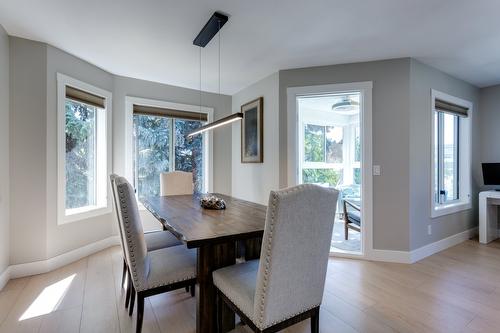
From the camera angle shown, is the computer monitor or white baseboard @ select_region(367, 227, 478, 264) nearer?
white baseboard @ select_region(367, 227, 478, 264)

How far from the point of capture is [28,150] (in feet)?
8.54

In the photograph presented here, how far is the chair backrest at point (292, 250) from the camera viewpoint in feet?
3.92

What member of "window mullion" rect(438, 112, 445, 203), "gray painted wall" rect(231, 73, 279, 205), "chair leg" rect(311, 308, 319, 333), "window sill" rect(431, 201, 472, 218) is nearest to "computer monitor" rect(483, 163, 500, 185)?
"window sill" rect(431, 201, 472, 218)

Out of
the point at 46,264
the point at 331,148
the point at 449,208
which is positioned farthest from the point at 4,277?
the point at 331,148

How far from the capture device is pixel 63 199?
2875 mm

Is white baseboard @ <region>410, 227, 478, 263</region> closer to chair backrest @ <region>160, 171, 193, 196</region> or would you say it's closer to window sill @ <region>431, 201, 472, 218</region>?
window sill @ <region>431, 201, 472, 218</region>

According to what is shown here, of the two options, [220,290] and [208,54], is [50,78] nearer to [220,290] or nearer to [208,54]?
[208,54]

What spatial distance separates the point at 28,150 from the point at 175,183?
1586 mm

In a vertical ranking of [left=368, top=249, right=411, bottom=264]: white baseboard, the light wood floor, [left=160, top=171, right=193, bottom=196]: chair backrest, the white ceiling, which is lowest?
the light wood floor

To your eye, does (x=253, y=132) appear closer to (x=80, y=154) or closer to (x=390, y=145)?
(x=390, y=145)

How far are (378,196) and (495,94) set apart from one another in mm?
2945

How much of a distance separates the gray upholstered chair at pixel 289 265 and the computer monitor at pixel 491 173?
4018mm

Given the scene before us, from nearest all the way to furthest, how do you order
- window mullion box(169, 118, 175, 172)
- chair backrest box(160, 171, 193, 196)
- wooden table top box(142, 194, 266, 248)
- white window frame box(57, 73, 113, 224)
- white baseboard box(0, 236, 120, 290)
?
wooden table top box(142, 194, 266, 248) < white baseboard box(0, 236, 120, 290) < white window frame box(57, 73, 113, 224) < chair backrest box(160, 171, 193, 196) < window mullion box(169, 118, 175, 172)

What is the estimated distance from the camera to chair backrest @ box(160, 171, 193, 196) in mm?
3432
